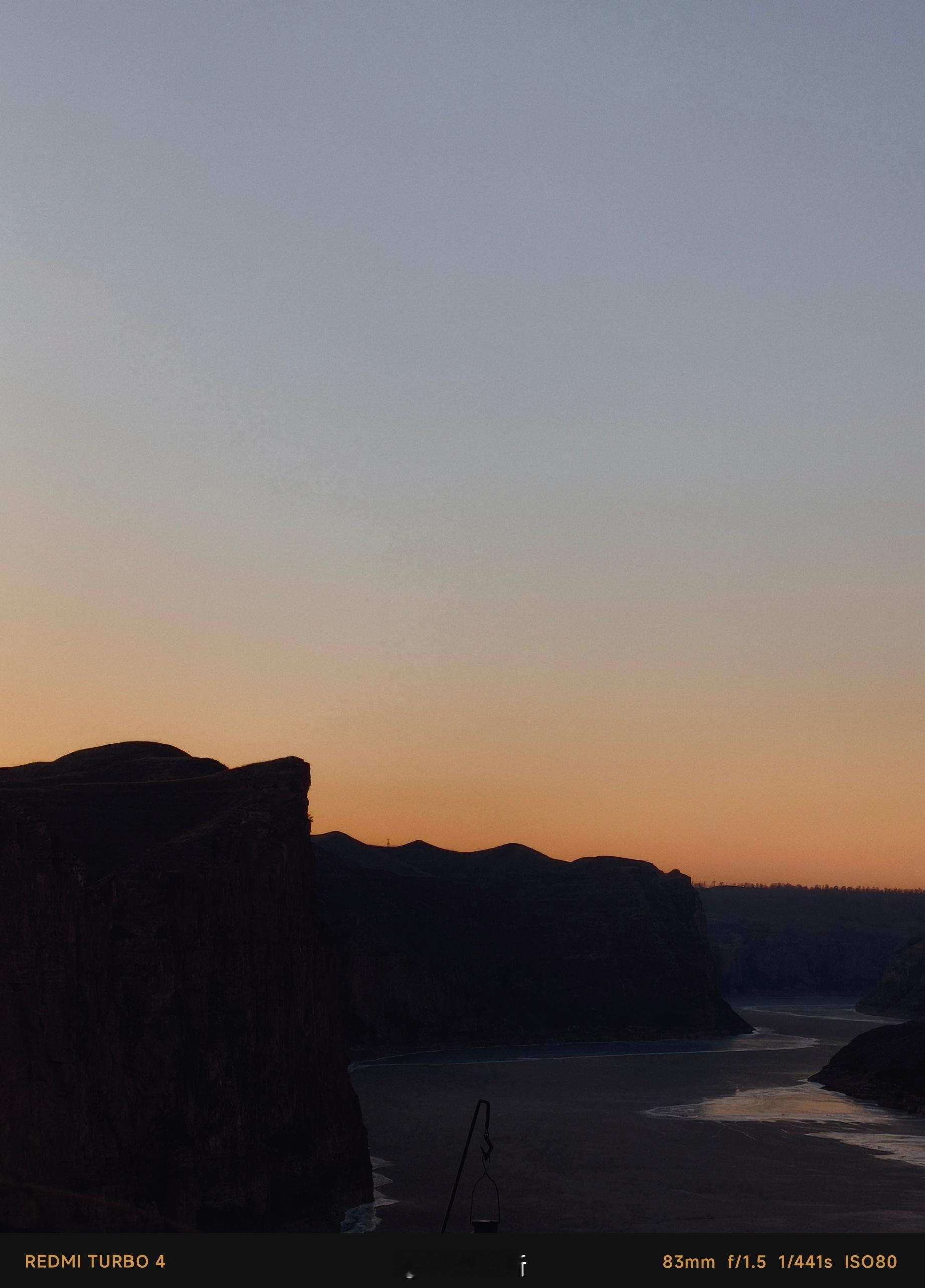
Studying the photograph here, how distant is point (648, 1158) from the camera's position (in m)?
115

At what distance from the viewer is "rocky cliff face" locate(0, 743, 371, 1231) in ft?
227

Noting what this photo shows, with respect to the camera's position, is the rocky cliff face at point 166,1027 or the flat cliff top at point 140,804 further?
the flat cliff top at point 140,804

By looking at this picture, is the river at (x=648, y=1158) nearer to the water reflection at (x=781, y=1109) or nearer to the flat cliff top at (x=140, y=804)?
the water reflection at (x=781, y=1109)

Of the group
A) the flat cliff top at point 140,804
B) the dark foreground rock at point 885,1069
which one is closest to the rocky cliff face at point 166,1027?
the flat cliff top at point 140,804

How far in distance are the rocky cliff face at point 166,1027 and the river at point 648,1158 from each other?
755 cm

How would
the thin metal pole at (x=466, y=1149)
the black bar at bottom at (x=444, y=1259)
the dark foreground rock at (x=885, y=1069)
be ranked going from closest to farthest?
the thin metal pole at (x=466, y=1149)
the black bar at bottom at (x=444, y=1259)
the dark foreground rock at (x=885, y=1069)

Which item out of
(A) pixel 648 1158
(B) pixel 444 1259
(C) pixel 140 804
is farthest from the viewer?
(A) pixel 648 1158

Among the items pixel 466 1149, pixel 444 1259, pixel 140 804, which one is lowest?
pixel 444 1259

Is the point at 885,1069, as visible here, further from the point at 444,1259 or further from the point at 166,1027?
the point at 444,1259

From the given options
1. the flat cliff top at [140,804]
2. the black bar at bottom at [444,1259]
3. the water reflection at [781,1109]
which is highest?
the flat cliff top at [140,804]

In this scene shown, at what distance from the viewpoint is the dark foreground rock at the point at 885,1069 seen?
15788 cm

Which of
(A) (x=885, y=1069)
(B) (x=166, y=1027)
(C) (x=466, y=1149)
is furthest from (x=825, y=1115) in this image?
(C) (x=466, y=1149)

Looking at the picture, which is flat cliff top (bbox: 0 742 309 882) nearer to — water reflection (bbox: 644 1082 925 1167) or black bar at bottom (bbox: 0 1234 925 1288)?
black bar at bottom (bbox: 0 1234 925 1288)

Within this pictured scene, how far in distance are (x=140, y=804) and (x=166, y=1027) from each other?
785 inches
